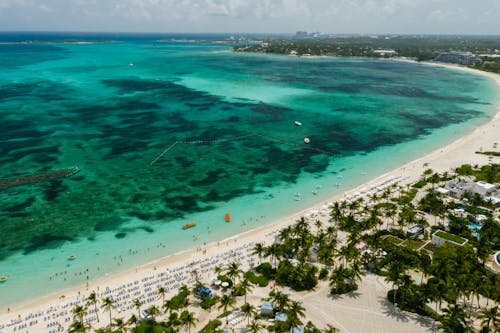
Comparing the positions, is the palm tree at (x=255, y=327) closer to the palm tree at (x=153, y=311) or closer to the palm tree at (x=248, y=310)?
the palm tree at (x=248, y=310)

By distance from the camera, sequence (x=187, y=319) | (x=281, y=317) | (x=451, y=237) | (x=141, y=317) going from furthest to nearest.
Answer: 1. (x=451, y=237)
2. (x=141, y=317)
3. (x=281, y=317)
4. (x=187, y=319)

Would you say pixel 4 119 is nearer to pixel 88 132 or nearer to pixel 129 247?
pixel 88 132

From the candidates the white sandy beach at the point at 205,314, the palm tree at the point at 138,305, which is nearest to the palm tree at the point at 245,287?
the white sandy beach at the point at 205,314

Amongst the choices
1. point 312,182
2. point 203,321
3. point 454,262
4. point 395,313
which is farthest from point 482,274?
point 312,182

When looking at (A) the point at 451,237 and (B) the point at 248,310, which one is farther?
(A) the point at 451,237

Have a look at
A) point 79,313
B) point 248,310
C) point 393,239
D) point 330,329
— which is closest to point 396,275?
point 330,329

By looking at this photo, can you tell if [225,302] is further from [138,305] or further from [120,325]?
Result: [120,325]

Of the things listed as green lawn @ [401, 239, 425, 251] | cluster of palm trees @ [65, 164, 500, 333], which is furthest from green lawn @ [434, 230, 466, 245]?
green lawn @ [401, 239, 425, 251]

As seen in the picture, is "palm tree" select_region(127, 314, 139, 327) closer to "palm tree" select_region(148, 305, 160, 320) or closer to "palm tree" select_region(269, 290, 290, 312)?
"palm tree" select_region(148, 305, 160, 320)

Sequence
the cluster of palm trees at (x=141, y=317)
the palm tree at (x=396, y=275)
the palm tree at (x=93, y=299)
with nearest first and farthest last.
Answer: the cluster of palm trees at (x=141, y=317) < the palm tree at (x=93, y=299) < the palm tree at (x=396, y=275)

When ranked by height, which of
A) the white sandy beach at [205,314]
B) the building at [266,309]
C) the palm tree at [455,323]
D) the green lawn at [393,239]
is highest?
the palm tree at [455,323]
